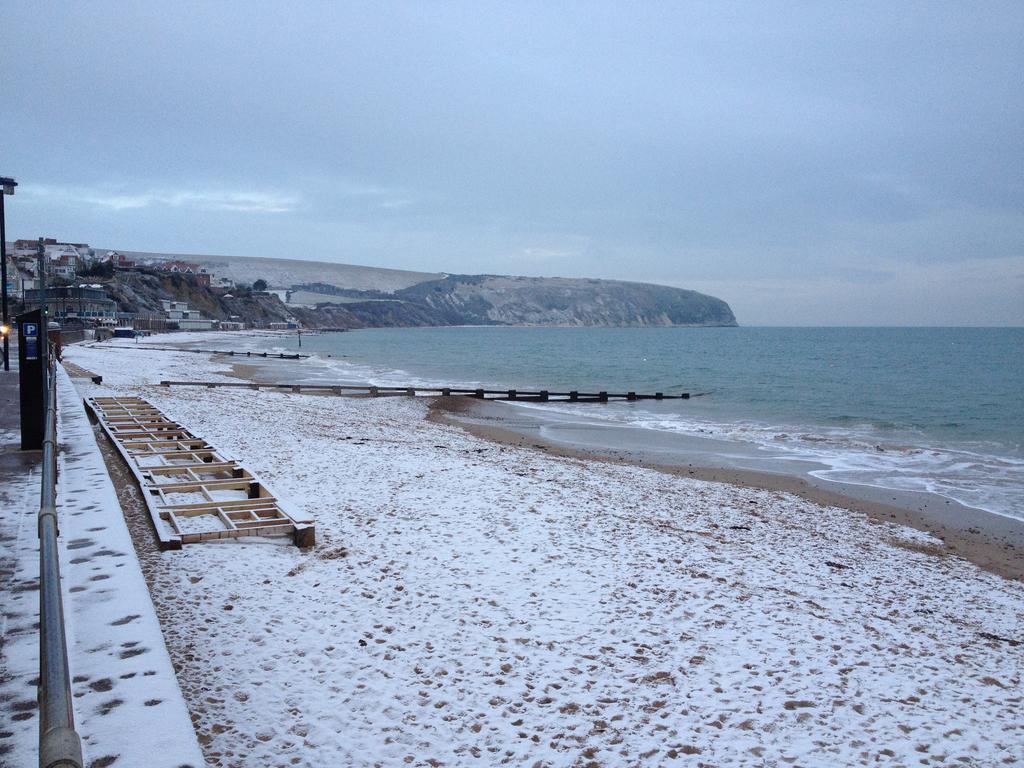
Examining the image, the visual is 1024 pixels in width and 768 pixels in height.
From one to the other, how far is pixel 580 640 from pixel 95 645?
3687 mm

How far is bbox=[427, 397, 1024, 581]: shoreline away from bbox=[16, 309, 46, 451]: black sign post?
1146cm

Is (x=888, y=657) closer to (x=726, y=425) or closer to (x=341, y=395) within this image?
(x=726, y=425)

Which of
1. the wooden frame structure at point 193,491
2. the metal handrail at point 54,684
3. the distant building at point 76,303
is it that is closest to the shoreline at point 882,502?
the wooden frame structure at point 193,491

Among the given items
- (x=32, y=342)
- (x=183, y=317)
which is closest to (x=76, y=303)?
(x=183, y=317)

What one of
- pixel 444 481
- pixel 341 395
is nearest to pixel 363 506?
pixel 444 481

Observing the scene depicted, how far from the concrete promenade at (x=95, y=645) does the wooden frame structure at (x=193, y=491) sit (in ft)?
2.79

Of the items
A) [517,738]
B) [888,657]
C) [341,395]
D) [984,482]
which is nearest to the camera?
[517,738]

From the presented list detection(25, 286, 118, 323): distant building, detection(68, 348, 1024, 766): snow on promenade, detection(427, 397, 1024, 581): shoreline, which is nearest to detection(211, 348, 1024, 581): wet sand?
detection(427, 397, 1024, 581): shoreline

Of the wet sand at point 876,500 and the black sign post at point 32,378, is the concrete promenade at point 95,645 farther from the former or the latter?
the wet sand at point 876,500

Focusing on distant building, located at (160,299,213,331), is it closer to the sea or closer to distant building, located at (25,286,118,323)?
distant building, located at (25,286,118,323)

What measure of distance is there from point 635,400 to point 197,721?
111ft

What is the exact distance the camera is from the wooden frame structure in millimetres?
7988

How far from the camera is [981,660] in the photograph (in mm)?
6312

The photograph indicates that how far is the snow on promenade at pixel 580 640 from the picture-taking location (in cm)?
475
